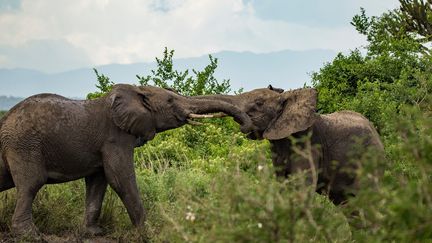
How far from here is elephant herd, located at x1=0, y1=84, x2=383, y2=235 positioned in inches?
344

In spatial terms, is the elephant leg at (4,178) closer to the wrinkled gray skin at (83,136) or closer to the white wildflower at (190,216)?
the wrinkled gray skin at (83,136)

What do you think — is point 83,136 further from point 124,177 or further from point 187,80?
point 187,80

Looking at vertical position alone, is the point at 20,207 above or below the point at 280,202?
below

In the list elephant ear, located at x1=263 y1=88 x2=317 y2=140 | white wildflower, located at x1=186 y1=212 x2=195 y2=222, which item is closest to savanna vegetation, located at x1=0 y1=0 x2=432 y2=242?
white wildflower, located at x1=186 y1=212 x2=195 y2=222

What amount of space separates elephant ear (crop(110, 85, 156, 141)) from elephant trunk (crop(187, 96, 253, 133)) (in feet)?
1.56

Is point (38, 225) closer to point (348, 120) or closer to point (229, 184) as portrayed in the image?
point (348, 120)

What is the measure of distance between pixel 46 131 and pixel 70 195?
2.12m

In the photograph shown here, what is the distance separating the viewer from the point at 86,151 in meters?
8.95

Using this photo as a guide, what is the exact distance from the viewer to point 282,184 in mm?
4910

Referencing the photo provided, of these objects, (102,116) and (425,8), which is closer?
(102,116)

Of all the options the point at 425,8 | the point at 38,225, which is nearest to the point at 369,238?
the point at 38,225

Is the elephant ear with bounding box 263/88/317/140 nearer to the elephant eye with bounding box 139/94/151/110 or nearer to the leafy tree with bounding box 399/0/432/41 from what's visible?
the elephant eye with bounding box 139/94/151/110

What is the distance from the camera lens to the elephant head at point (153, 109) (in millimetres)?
8961

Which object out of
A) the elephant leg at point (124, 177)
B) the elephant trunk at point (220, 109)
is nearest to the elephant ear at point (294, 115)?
the elephant trunk at point (220, 109)
